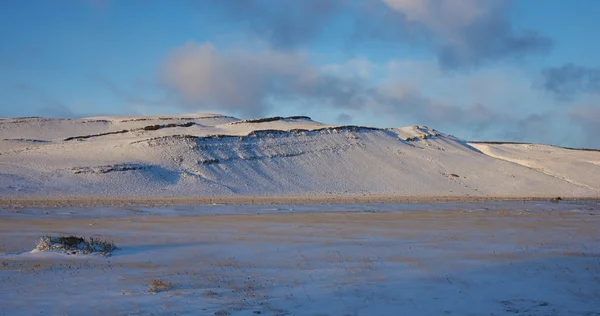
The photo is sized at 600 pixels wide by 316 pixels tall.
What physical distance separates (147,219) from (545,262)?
1934 centimetres

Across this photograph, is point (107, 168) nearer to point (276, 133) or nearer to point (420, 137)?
point (276, 133)

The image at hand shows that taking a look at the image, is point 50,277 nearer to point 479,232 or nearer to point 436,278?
point 436,278

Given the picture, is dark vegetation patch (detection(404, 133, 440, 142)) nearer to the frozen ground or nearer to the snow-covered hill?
the snow-covered hill

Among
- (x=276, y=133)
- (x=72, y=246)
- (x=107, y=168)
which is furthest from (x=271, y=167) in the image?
(x=72, y=246)

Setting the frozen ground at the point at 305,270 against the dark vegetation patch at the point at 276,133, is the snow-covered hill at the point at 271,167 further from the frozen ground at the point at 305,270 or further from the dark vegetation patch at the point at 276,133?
the frozen ground at the point at 305,270

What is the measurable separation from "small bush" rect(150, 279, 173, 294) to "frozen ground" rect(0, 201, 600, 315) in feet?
0.41

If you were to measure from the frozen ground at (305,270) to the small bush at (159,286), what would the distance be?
0.12m

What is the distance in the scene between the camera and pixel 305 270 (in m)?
15.1

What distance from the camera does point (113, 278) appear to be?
A: 45.0 ft

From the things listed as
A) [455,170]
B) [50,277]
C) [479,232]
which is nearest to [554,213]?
[479,232]

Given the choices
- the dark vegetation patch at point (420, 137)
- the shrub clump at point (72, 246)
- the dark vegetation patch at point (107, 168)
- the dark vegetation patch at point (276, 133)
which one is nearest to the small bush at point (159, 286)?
the shrub clump at point (72, 246)

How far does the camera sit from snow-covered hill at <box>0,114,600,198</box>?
54366mm

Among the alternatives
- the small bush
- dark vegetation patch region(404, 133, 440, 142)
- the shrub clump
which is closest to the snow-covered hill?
dark vegetation patch region(404, 133, 440, 142)

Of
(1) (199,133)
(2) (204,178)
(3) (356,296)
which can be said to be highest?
(1) (199,133)
